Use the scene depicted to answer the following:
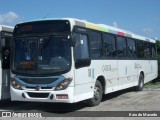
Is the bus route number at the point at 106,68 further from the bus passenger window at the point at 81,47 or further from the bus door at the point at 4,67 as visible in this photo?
the bus door at the point at 4,67

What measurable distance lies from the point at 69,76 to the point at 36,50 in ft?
4.74

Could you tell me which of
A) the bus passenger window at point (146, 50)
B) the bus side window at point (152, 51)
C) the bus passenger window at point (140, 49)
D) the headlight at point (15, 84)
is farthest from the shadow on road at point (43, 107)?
the bus side window at point (152, 51)

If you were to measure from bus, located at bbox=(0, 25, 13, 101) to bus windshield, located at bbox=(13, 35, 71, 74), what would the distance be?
0.63 meters

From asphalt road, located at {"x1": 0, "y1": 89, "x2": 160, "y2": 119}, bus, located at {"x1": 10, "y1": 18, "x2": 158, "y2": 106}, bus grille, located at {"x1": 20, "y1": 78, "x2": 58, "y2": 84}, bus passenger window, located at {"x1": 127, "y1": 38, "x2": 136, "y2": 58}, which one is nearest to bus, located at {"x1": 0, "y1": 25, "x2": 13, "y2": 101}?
bus, located at {"x1": 10, "y1": 18, "x2": 158, "y2": 106}

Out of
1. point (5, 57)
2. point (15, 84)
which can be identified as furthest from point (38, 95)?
point (5, 57)

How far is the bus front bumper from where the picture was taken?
1087 centimetres

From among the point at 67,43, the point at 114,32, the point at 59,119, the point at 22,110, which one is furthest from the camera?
the point at 114,32

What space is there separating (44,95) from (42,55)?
1273 millimetres

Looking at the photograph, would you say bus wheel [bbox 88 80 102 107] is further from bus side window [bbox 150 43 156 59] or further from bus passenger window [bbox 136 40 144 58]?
bus side window [bbox 150 43 156 59]

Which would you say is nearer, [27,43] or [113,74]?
[27,43]

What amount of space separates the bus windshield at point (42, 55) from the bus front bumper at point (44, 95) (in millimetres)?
635

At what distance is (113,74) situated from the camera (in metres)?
14.6

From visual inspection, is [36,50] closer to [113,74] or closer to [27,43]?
[27,43]

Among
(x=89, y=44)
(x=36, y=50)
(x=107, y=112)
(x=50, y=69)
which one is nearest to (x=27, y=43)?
(x=36, y=50)
